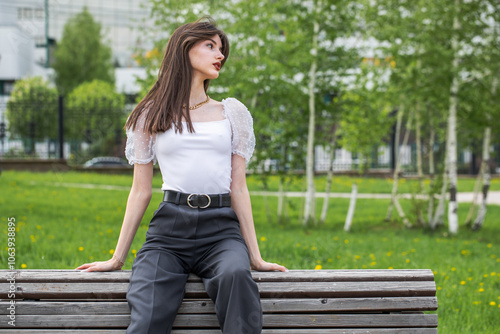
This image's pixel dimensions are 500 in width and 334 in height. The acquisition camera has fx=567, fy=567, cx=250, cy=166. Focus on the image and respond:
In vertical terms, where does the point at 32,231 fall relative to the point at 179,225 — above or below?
below

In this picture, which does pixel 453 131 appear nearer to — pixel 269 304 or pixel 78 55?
pixel 269 304

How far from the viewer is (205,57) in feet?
8.97

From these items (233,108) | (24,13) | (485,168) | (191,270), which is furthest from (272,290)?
(24,13)

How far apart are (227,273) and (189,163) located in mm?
567

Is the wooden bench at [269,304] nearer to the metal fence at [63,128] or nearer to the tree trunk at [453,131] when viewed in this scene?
the tree trunk at [453,131]

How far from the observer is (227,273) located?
229 centimetres

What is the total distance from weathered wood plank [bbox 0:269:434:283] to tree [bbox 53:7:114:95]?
37.7m

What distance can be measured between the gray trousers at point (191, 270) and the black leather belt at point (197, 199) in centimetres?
2

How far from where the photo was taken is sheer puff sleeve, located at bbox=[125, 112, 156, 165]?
8.75 ft

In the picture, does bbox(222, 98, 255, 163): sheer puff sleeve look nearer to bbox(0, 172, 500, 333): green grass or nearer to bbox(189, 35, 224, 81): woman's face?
bbox(189, 35, 224, 81): woman's face

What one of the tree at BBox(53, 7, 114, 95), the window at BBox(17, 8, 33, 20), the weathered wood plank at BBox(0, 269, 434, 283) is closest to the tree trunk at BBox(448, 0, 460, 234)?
the weathered wood plank at BBox(0, 269, 434, 283)

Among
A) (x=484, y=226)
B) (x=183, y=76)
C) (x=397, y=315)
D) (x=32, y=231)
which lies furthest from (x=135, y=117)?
(x=484, y=226)

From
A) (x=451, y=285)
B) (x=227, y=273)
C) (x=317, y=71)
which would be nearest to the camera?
(x=227, y=273)

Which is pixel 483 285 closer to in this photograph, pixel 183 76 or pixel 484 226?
pixel 183 76
